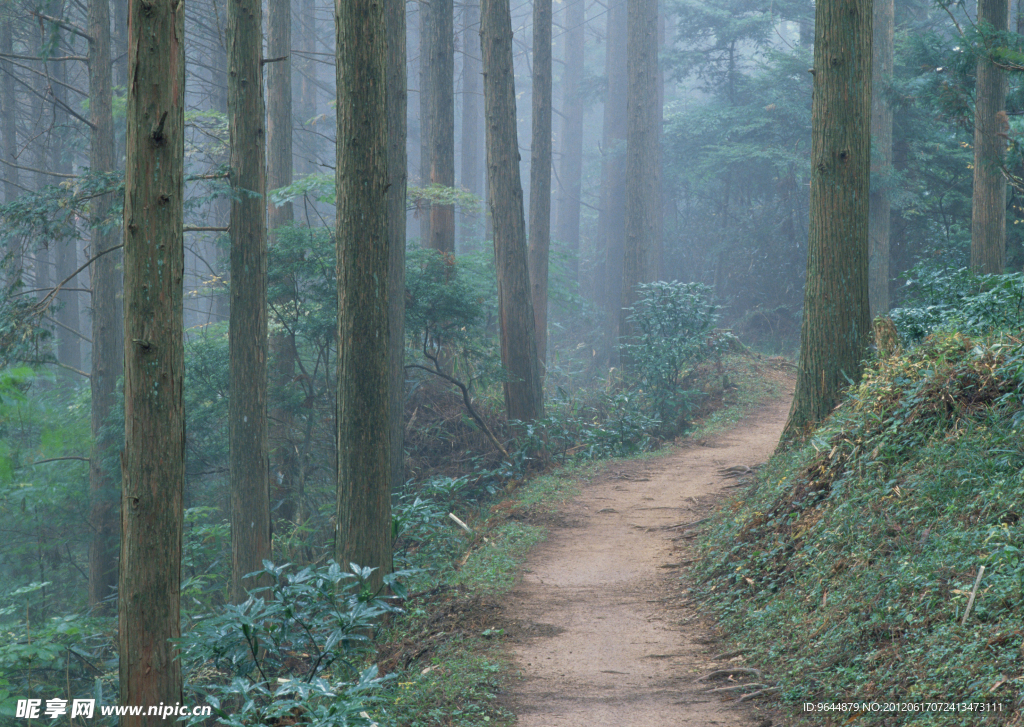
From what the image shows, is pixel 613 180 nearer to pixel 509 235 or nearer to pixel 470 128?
pixel 470 128

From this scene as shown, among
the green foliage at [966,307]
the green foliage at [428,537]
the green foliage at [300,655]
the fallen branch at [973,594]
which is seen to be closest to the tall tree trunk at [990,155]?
the green foliage at [966,307]

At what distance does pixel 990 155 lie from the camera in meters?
11.4

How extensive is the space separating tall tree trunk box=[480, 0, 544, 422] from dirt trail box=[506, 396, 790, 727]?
118 inches

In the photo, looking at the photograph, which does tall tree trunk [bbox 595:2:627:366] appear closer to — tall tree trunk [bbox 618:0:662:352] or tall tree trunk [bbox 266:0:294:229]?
tall tree trunk [bbox 618:0:662:352]

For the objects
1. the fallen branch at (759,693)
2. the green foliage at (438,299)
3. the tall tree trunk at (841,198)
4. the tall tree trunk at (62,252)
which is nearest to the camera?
the fallen branch at (759,693)

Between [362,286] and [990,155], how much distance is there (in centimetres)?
993

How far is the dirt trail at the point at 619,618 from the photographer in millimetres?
4805

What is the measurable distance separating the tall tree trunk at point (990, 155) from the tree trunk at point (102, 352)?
12988 mm

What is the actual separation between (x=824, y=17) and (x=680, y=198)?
74.6 feet

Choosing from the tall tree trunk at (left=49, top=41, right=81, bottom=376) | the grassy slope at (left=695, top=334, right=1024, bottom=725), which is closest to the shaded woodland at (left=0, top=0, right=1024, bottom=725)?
the tall tree trunk at (left=49, top=41, right=81, bottom=376)

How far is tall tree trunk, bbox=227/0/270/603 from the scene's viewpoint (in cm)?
857

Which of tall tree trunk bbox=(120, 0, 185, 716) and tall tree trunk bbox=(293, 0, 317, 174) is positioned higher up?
tall tree trunk bbox=(293, 0, 317, 174)

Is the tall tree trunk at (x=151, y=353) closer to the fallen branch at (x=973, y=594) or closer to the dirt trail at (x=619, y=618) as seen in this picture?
the dirt trail at (x=619, y=618)

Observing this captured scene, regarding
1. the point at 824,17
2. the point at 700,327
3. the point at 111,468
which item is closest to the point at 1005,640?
the point at 824,17
